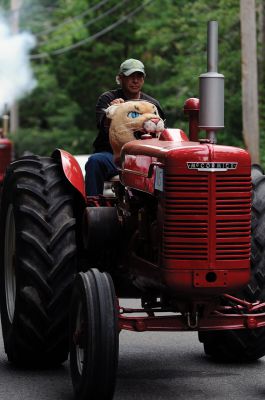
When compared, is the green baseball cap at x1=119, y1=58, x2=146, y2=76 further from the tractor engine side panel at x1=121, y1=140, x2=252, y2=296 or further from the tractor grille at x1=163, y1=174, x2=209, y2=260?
the tractor grille at x1=163, y1=174, x2=209, y2=260

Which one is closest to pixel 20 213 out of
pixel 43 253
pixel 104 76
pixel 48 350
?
pixel 43 253

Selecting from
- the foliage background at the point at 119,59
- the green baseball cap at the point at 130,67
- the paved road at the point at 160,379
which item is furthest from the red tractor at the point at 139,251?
the foliage background at the point at 119,59

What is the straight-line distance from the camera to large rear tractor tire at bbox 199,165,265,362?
8938mm

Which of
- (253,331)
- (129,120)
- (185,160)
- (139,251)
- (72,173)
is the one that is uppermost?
(129,120)

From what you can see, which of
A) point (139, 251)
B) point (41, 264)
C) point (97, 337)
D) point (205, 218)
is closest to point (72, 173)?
point (41, 264)

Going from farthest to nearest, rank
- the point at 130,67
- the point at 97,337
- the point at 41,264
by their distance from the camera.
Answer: the point at 130,67 < the point at 41,264 < the point at 97,337

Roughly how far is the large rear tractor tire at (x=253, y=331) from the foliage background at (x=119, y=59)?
22157 millimetres

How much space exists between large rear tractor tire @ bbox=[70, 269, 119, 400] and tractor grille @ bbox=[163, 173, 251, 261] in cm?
46

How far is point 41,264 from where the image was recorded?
354 inches

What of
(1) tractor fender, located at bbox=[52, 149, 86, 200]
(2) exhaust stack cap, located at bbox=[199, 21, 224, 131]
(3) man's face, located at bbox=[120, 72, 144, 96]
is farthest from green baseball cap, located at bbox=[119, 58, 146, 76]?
(1) tractor fender, located at bbox=[52, 149, 86, 200]

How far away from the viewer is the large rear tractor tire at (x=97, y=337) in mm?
7668

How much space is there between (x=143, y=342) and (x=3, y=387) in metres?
2.44

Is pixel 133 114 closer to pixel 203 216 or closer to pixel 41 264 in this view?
pixel 41 264

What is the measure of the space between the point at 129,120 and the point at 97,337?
6.92 ft
